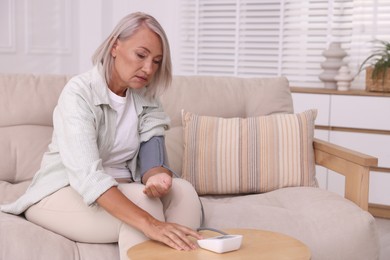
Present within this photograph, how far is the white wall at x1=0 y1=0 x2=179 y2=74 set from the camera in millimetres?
4302

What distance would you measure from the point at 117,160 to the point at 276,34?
271 cm

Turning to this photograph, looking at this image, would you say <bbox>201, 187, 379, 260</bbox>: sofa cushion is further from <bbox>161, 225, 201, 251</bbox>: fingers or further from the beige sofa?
<bbox>161, 225, 201, 251</bbox>: fingers

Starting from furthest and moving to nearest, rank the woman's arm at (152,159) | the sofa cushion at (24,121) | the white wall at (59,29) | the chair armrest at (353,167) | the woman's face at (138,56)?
the white wall at (59,29) < the sofa cushion at (24,121) < the chair armrest at (353,167) < the woman's arm at (152,159) < the woman's face at (138,56)

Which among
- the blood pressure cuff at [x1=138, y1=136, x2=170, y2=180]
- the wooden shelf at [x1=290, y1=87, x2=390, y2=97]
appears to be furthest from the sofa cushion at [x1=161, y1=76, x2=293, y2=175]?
the wooden shelf at [x1=290, y1=87, x2=390, y2=97]

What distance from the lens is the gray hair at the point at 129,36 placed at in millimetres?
2068

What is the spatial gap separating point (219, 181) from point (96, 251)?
828mm

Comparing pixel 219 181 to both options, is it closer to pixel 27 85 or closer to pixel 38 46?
pixel 27 85

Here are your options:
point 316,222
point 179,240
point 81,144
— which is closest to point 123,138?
point 81,144

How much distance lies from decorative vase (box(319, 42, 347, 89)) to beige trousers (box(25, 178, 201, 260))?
2.51 m

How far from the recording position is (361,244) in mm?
2223

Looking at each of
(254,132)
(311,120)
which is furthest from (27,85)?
(311,120)

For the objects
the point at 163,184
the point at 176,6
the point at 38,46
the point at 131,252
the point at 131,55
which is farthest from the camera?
the point at 176,6

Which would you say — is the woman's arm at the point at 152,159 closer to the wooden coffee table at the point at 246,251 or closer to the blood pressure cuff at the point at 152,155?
the blood pressure cuff at the point at 152,155

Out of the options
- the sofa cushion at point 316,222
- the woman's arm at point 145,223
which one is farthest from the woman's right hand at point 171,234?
the sofa cushion at point 316,222
